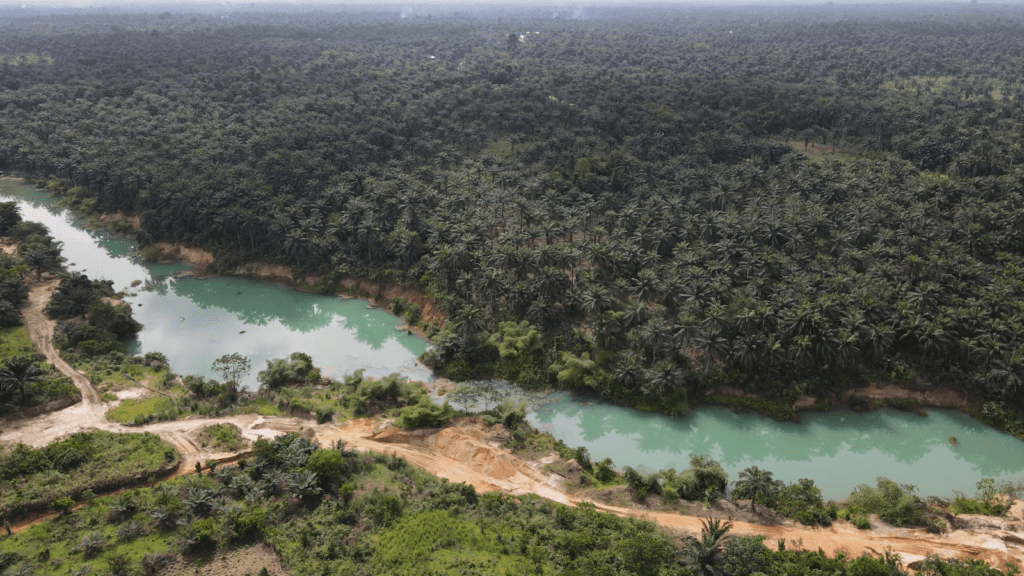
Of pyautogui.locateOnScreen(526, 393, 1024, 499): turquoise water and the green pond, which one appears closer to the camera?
pyautogui.locateOnScreen(526, 393, 1024, 499): turquoise water

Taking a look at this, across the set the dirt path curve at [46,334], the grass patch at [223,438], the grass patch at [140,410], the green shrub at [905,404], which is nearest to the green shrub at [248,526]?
the grass patch at [223,438]

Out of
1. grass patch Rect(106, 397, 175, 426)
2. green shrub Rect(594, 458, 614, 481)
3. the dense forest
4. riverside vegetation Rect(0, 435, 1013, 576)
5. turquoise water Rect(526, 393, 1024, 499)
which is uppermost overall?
the dense forest

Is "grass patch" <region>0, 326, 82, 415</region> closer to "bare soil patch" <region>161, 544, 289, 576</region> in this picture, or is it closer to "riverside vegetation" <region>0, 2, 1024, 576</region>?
"riverside vegetation" <region>0, 2, 1024, 576</region>

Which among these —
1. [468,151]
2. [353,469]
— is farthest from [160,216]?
[353,469]

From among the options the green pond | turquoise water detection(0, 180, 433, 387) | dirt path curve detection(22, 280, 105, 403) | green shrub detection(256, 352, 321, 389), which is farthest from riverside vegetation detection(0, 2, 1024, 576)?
turquoise water detection(0, 180, 433, 387)

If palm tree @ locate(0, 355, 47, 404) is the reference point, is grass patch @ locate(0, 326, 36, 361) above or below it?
below

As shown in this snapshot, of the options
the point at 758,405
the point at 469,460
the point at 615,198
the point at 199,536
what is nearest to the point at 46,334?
the point at 199,536
